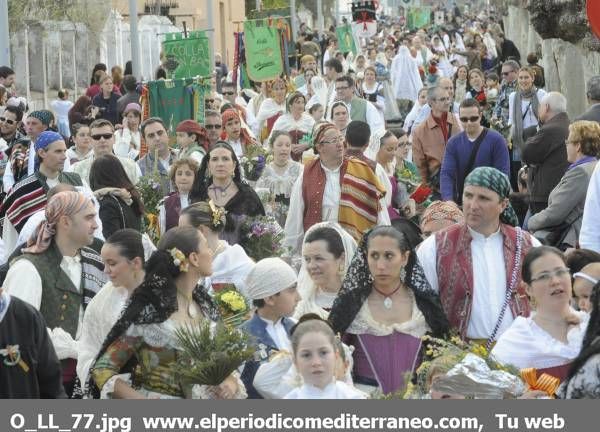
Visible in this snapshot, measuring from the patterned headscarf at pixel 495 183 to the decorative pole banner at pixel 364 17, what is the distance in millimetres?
32216

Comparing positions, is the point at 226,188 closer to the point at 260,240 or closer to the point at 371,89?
the point at 260,240

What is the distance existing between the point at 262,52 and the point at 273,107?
407 centimetres

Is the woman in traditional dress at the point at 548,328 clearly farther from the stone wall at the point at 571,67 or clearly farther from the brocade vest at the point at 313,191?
the stone wall at the point at 571,67

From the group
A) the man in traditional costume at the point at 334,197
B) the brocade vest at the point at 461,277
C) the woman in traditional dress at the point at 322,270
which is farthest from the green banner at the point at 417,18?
the brocade vest at the point at 461,277

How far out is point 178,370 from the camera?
7305 mm

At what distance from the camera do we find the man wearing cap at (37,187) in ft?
36.5

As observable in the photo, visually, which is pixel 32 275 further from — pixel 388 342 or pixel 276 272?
pixel 388 342

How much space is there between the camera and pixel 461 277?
27.5ft

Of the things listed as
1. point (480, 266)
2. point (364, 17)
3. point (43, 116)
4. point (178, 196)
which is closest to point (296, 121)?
point (43, 116)

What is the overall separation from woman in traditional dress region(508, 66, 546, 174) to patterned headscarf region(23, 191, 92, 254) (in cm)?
968

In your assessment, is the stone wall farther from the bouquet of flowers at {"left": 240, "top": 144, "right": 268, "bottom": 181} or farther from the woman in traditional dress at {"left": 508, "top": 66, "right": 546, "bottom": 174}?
the bouquet of flowers at {"left": 240, "top": 144, "right": 268, "bottom": 181}

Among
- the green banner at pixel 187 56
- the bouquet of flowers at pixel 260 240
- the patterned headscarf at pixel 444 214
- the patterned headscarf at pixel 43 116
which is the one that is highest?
the green banner at pixel 187 56

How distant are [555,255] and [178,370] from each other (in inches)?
72.7

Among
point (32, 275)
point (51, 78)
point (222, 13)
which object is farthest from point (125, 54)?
point (32, 275)
